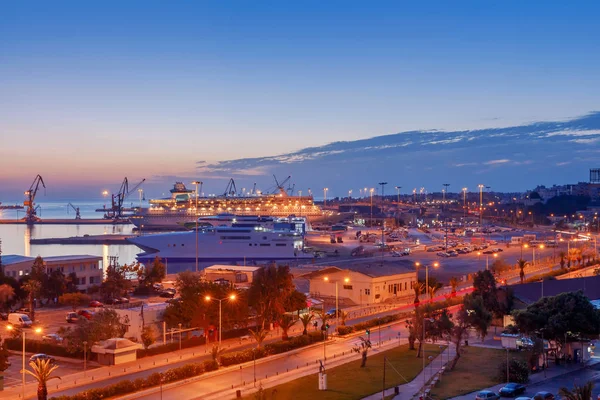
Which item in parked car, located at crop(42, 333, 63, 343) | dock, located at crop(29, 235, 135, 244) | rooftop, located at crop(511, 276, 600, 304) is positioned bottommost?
dock, located at crop(29, 235, 135, 244)

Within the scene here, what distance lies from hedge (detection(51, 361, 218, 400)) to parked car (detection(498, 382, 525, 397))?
23.6ft

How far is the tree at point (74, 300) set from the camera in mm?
24922

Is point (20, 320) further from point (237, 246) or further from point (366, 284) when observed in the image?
point (237, 246)

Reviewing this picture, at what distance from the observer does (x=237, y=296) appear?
19875 mm

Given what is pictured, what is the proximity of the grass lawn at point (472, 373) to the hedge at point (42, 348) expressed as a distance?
32.7ft

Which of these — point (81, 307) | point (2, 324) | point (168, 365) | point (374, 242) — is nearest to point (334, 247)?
point (374, 242)

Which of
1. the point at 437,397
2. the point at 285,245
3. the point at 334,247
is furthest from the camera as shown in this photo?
the point at 334,247

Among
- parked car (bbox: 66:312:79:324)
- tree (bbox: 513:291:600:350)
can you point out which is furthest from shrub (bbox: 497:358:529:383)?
parked car (bbox: 66:312:79:324)

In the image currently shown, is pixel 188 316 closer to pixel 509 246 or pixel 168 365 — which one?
pixel 168 365

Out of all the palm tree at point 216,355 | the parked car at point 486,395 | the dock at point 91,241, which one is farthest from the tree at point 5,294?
the dock at point 91,241

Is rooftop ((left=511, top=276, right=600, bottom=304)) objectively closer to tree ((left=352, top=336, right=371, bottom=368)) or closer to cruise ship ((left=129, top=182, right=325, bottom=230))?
tree ((left=352, top=336, right=371, bottom=368))

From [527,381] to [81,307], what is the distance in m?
18.9

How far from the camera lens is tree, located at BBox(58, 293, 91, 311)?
24.9m

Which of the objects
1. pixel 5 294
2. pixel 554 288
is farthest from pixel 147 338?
pixel 554 288
